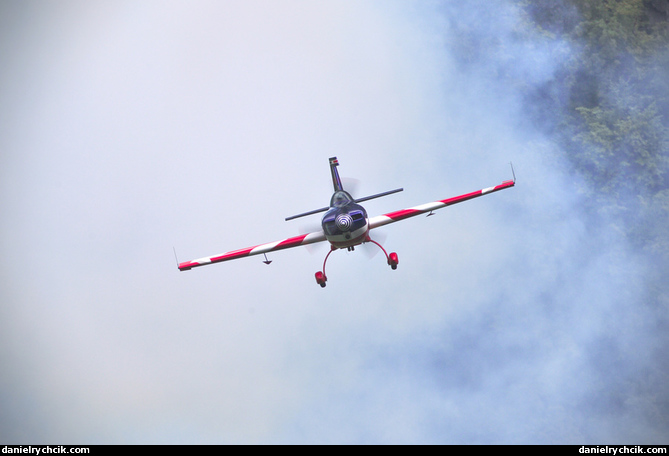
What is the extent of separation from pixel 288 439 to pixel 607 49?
52983mm

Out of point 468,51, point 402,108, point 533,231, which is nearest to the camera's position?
point 533,231

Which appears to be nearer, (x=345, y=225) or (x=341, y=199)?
(x=345, y=225)

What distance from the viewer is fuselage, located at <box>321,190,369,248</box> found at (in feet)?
97.5

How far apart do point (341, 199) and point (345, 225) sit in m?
2.84

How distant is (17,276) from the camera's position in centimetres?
10419

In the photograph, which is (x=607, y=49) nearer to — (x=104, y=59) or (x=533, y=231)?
(x=533, y=231)

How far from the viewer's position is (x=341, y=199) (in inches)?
1261

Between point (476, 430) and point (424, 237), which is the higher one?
point (424, 237)

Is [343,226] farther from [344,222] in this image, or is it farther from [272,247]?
[272,247]

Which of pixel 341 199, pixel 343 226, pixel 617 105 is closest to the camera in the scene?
→ pixel 343 226

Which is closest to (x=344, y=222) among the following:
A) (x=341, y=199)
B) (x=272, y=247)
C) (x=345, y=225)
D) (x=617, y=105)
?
(x=345, y=225)

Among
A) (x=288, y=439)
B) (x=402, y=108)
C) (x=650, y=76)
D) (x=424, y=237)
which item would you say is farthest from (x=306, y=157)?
(x=650, y=76)

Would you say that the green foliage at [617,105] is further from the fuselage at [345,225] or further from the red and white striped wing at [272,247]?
the red and white striped wing at [272,247]

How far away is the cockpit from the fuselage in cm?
14
